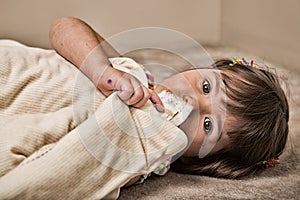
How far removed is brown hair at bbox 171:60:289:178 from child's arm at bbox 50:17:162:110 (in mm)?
163

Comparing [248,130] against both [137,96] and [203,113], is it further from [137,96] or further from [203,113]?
[137,96]

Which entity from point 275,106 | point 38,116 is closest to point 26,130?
point 38,116

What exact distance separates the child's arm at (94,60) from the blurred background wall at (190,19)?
1.17 ft

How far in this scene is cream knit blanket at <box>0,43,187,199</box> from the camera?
0.69 metres

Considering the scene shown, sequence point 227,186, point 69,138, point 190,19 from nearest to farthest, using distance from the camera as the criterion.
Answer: point 69,138
point 227,186
point 190,19

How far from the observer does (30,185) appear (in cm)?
68

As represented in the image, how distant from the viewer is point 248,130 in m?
0.91

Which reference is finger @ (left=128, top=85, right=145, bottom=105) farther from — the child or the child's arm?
the child

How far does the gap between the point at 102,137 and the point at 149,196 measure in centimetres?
15

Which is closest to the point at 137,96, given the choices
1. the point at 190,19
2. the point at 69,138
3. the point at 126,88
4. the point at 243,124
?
the point at 126,88

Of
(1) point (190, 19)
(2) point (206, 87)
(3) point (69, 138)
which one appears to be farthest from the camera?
(1) point (190, 19)

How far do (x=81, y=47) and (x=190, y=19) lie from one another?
2.20 feet

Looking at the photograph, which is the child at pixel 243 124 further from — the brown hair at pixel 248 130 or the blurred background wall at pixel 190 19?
the blurred background wall at pixel 190 19

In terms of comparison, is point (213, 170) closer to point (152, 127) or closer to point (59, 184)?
point (152, 127)
